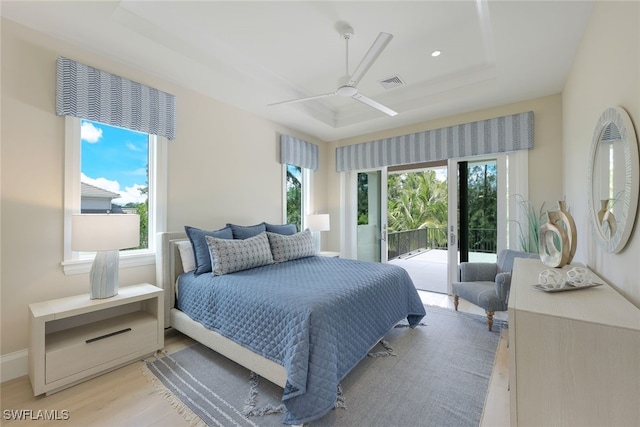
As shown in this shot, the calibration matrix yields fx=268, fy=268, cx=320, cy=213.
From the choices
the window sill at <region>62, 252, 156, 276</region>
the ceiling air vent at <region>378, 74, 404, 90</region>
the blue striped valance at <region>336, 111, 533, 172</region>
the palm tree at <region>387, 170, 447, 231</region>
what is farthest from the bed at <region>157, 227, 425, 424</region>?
the palm tree at <region>387, 170, 447, 231</region>

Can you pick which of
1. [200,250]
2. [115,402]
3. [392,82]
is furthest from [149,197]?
[392,82]

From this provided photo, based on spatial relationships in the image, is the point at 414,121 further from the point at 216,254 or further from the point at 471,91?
the point at 216,254

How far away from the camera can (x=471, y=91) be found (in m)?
3.19

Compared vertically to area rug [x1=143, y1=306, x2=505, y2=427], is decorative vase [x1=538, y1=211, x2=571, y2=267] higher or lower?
higher

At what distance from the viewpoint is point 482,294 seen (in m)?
2.74

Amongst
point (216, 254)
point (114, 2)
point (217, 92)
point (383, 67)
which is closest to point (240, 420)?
point (216, 254)

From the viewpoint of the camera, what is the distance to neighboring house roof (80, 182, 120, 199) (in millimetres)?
2416

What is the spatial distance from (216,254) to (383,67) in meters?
2.71

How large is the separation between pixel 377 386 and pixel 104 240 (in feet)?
7.57

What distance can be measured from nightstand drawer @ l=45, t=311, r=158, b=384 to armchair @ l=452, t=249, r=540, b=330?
313 cm

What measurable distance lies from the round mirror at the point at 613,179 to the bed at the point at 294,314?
1503mm

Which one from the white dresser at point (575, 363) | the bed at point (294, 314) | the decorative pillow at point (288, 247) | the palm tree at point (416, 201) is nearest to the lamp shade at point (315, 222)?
the decorative pillow at point (288, 247)

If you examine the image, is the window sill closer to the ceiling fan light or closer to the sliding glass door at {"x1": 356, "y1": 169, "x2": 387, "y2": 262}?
the ceiling fan light

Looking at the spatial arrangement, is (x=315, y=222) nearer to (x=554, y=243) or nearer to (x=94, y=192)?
(x=94, y=192)
